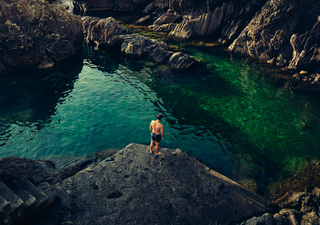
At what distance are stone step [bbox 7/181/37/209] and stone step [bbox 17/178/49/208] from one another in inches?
8.7

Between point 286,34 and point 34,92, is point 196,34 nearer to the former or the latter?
point 286,34

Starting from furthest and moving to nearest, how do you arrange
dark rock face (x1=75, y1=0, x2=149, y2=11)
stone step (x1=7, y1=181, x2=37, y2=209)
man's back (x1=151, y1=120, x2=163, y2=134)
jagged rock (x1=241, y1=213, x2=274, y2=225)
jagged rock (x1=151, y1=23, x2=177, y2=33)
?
dark rock face (x1=75, y1=0, x2=149, y2=11), jagged rock (x1=151, y1=23, x2=177, y2=33), man's back (x1=151, y1=120, x2=163, y2=134), jagged rock (x1=241, y1=213, x2=274, y2=225), stone step (x1=7, y1=181, x2=37, y2=209)

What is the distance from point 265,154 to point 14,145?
19.0 metres

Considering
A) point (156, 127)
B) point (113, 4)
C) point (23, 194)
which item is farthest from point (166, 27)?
point (23, 194)

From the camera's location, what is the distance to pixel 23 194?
8.05 metres

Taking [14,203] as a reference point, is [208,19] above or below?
above

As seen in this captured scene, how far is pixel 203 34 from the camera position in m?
38.7

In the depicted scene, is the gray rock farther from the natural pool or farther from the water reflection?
the water reflection

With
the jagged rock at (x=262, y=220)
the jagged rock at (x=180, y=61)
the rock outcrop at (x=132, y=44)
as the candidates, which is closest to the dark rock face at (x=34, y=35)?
the rock outcrop at (x=132, y=44)

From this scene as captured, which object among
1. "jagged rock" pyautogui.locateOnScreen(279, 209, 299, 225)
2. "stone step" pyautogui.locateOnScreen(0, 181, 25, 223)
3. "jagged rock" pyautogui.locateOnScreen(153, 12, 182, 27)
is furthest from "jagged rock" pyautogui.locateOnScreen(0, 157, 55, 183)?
"jagged rock" pyautogui.locateOnScreen(153, 12, 182, 27)

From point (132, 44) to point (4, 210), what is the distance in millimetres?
28038

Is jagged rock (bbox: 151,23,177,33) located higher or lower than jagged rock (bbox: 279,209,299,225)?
higher

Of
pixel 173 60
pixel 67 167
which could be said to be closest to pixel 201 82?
pixel 173 60

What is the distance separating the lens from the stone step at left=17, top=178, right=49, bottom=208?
316 inches
